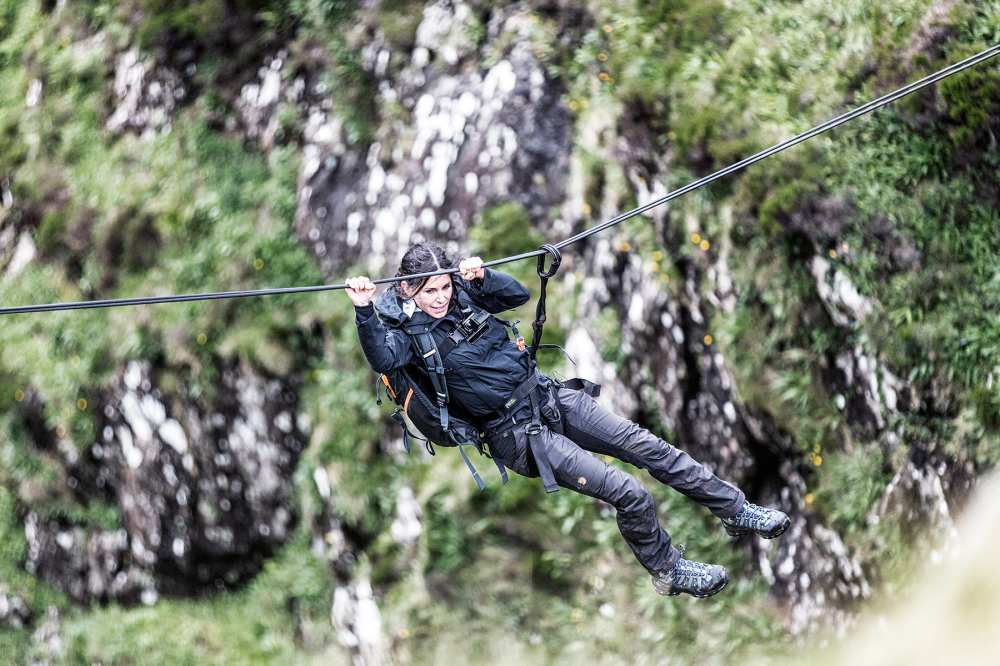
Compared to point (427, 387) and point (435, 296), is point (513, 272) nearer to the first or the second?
point (427, 387)

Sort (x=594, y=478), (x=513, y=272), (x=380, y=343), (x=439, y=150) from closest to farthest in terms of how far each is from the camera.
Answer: (x=380, y=343) < (x=594, y=478) < (x=513, y=272) < (x=439, y=150)

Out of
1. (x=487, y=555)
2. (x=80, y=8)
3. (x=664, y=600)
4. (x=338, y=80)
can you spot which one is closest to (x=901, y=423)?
(x=664, y=600)

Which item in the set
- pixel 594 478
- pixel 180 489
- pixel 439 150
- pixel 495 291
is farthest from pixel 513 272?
pixel 180 489

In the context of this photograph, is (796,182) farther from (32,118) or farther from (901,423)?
(32,118)

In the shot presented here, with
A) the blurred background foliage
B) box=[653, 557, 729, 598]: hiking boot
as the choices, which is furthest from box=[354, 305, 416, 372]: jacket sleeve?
the blurred background foliage

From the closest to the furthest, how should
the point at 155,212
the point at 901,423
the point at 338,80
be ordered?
1. the point at 901,423
2. the point at 338,80
3. the point at 155,212

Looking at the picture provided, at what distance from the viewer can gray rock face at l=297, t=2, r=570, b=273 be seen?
11.2 metres

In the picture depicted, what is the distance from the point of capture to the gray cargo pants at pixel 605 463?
20.6 feet

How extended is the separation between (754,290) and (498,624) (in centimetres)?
464

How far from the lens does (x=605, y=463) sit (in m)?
6.38

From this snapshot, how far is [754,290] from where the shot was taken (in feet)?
31.2

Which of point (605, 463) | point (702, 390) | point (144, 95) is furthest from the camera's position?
point (144, 95)

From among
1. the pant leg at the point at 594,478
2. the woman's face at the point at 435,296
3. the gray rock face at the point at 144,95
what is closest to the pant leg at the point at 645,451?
the pant leg at the point at 594,478

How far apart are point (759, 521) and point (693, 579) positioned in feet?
Result: 1.81
